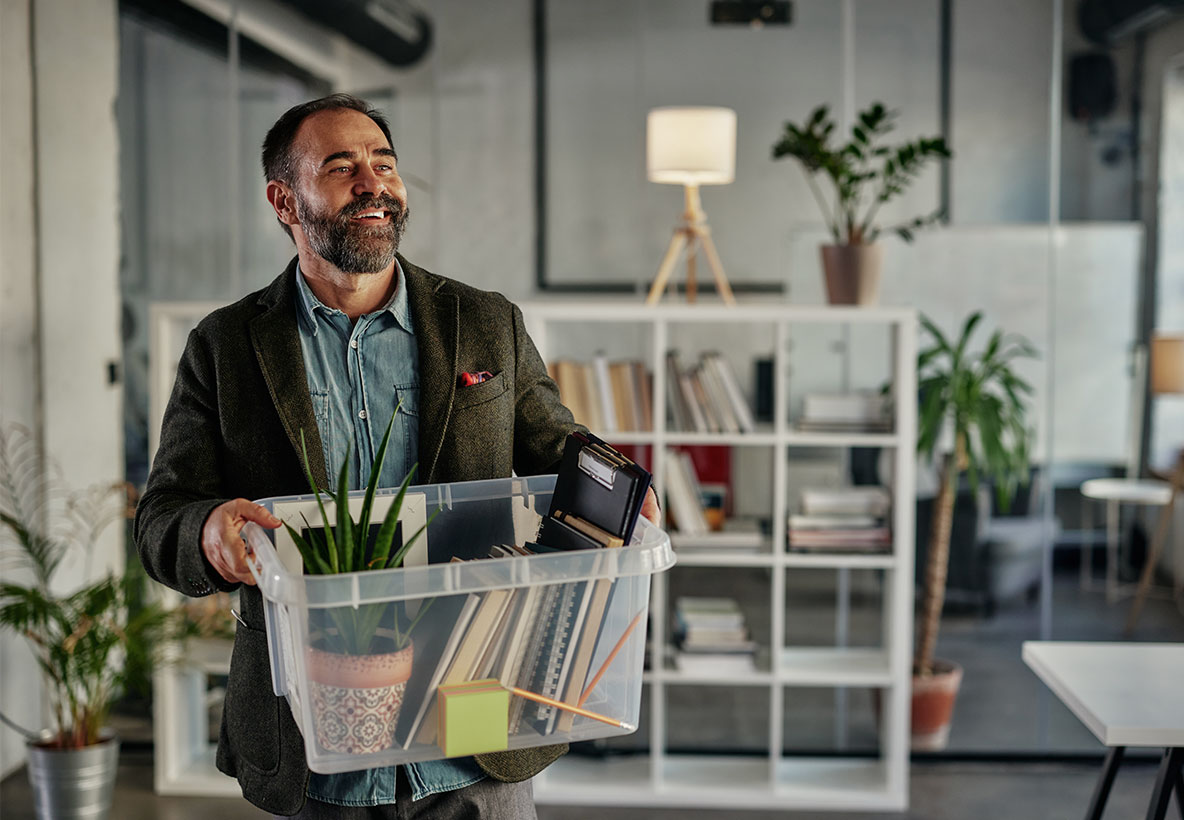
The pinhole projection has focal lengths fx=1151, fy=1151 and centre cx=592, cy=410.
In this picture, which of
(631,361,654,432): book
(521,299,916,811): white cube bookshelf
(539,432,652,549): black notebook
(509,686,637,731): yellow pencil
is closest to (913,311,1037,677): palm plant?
(521,299,916,811): white cube bookshelf

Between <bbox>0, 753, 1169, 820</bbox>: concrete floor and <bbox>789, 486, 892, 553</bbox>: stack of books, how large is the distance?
32.2 inches

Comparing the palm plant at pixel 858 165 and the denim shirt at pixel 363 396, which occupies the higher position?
the palm plant at pixel 858 165

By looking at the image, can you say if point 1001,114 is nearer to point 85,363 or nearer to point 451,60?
point 451,60

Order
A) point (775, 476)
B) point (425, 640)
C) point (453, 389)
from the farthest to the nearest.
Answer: point (775, 476)
point (453, 389)
point (425, 640)

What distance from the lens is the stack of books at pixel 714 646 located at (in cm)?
357

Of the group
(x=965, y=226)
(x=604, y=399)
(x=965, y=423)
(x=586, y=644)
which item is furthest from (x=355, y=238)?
(x=965, y=226)

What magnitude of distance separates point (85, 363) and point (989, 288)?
122 inches

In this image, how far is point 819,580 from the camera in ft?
13.1

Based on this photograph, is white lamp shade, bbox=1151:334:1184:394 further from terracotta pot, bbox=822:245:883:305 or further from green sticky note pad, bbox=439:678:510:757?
green sticky note pad, bbox=439:678:510:757

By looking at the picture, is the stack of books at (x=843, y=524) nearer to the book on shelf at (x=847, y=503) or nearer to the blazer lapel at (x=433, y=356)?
the book on shelf at (x=847, y=503)

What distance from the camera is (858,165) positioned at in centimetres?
398

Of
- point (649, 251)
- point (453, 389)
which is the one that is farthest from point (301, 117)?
point (649, 251)

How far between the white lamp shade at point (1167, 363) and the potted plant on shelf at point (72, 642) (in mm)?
3259

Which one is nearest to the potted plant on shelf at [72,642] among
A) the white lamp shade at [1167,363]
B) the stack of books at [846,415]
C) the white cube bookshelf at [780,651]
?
the white cube bookshelf at [780,651]
